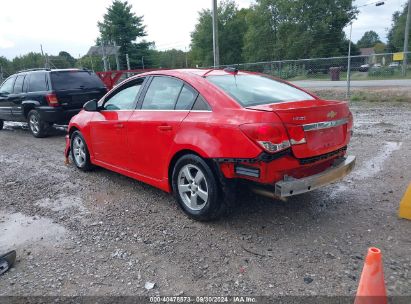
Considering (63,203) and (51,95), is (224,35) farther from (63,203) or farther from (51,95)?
(63,203)

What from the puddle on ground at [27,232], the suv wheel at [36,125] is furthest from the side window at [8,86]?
the puddle on ground at [27,232]

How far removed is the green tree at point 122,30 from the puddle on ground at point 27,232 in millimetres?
45278

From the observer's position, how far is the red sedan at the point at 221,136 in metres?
3.33

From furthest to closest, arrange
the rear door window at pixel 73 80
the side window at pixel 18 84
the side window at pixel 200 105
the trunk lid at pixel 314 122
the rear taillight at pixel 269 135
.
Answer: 1. the side window at pixel 18 84
2. the rear door window at pixel 73 80
3. the side window at pixel 200 105
4. the trunk lid at pixel 314 122
5. the rear taillight at pixel 269 135

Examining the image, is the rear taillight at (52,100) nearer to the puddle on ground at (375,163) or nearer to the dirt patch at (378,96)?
the puddle on ground at (375,163)

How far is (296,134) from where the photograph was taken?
11.0 ft

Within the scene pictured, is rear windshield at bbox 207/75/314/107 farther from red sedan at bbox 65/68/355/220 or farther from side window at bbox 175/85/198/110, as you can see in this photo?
side window at bbox 175/85/198/110

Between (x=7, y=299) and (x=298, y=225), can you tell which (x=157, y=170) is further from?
(x=7, y=299)

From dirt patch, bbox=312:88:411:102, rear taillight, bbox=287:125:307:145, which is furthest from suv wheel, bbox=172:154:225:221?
dirt patch, bbox=312:88:411:102

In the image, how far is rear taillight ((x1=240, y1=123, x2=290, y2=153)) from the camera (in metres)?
3.24

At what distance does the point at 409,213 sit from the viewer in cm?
382

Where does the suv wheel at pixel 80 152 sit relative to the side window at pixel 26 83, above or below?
below

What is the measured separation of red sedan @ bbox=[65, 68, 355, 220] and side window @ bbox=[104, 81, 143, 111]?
0.02 m

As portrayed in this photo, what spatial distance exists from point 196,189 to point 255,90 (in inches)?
49.9
